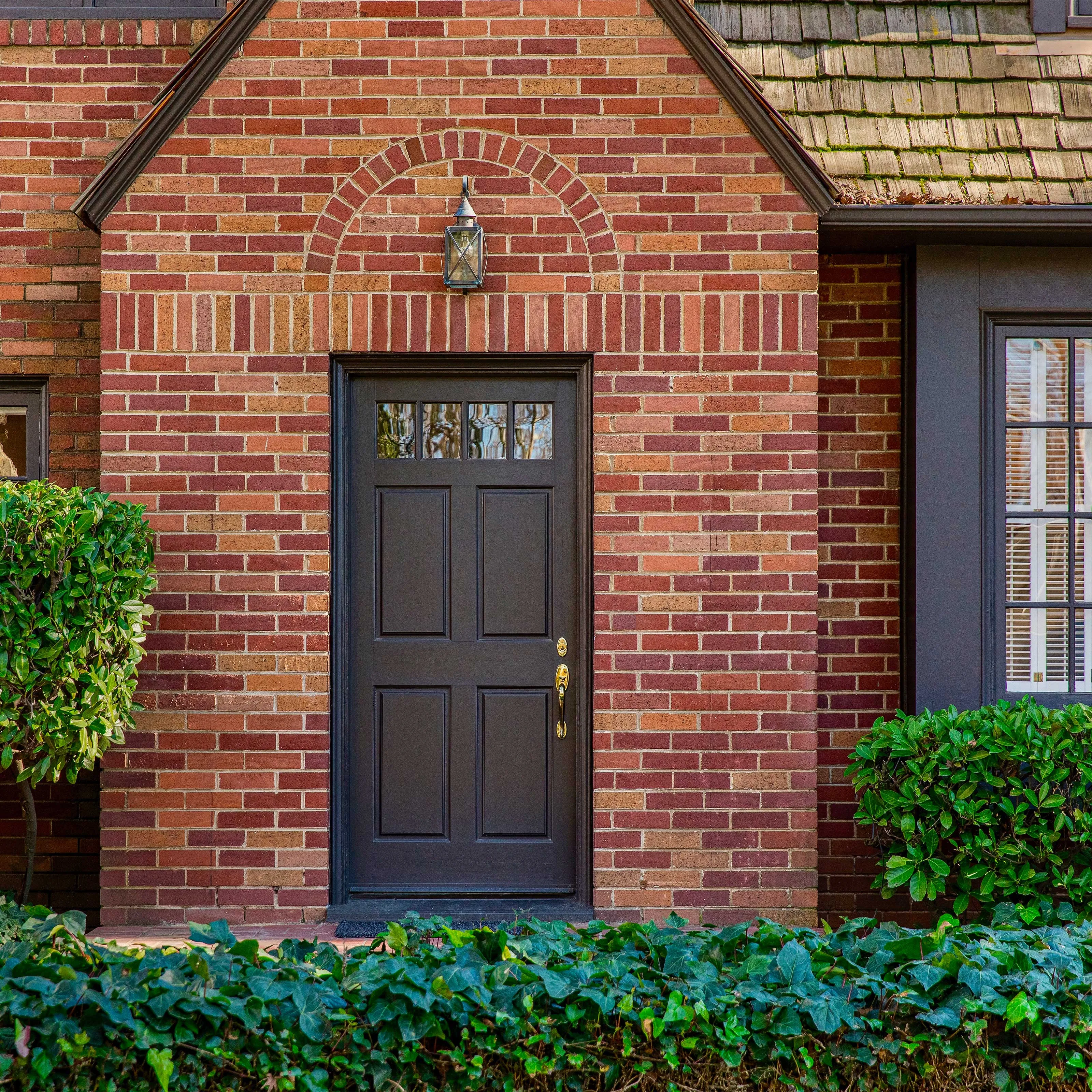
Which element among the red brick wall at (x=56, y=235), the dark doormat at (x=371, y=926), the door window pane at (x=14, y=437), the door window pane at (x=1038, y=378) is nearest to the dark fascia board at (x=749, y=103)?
the door window pane at (x=1038, y=378)

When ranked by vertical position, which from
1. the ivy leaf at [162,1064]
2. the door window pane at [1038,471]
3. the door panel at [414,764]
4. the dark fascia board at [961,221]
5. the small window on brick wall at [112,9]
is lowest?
the ivy leaf at [162,1064]

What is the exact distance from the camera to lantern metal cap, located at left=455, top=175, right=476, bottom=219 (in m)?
4.17

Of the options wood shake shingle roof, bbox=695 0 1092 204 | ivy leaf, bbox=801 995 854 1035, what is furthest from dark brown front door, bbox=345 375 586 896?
ivy leaf, bbox=801 995 854 1035

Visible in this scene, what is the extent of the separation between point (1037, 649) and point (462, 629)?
2.73 m

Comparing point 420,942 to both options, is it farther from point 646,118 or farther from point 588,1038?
point 646,118

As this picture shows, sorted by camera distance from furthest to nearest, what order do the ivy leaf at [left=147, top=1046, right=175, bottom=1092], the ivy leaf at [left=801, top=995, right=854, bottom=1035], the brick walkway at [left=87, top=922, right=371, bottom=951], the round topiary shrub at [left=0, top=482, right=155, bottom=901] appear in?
1. the brick walkway at [left=87, top=922, right=371, bottom=951]
2. the round topiary shrub at [left=0, top=482, right=155, bottom=901]
3. the ivy leaf at [left=801, top=995, right=854, bottom=1035]
4. the ivy leaf at [left=147, top=1046, right=175, bottom=1092]

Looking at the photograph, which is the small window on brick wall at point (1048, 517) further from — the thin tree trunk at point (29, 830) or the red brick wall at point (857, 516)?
the thin tree trunk at point (29, 830)

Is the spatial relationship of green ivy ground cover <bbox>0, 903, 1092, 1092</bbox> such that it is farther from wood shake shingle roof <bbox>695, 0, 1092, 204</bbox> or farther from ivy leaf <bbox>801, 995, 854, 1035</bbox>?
wood shake shingle roof <bbox>695, 0, 1092, 204</bbox>

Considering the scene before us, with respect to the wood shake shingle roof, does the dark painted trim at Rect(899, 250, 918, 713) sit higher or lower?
lower

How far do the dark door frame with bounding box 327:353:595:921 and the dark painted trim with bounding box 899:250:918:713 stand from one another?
1.52 m

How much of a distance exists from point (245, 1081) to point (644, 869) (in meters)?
2.13

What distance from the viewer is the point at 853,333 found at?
4711mm

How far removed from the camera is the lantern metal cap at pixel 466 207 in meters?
4.17

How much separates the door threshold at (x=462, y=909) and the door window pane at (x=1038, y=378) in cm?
306
